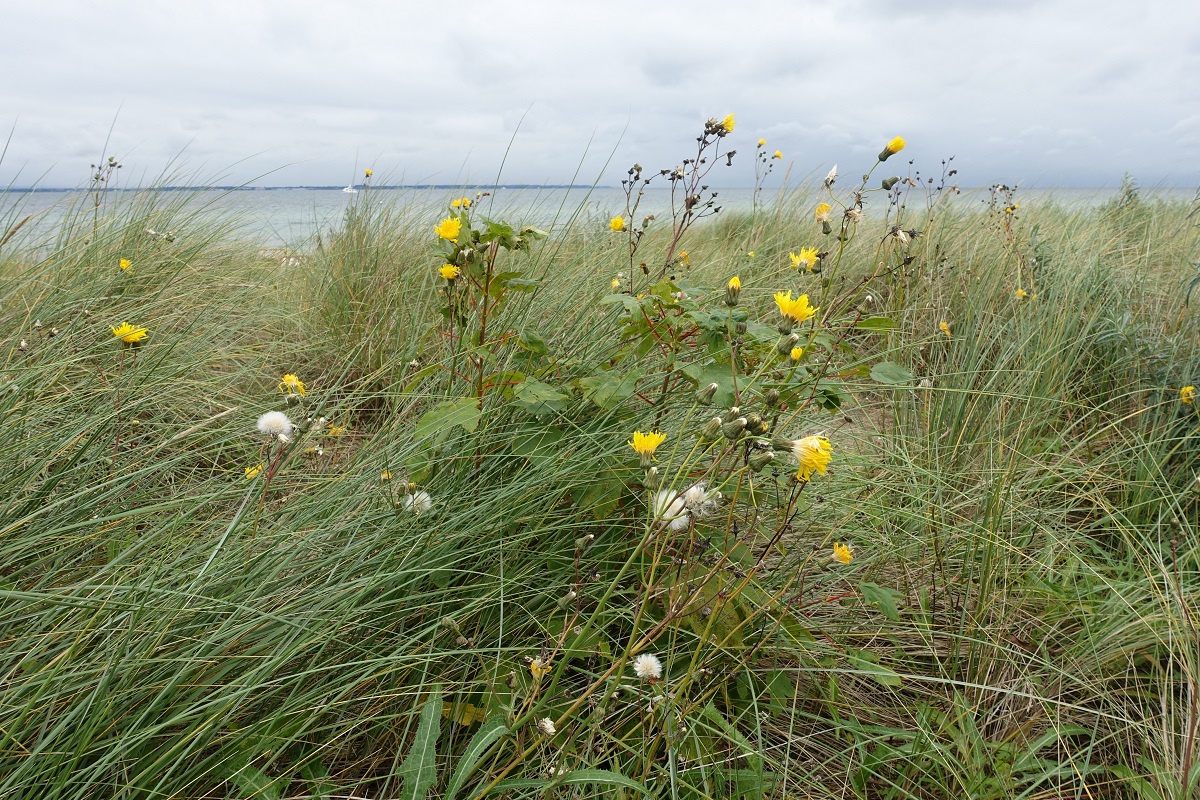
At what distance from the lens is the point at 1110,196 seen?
7.00 m

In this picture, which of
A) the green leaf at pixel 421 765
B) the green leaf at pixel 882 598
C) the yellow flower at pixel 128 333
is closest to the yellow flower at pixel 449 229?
the yellow flower at pixel 128 333

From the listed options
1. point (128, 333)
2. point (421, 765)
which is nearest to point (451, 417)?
point (421, 765)

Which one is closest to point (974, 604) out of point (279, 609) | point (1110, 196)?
point (279, 609)

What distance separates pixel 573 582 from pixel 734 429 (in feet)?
1.86

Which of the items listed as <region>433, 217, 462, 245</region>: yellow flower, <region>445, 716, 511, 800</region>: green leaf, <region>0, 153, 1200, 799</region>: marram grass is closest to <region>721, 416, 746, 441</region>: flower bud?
<region>0, 153, 1200, 799</region>: marram grass

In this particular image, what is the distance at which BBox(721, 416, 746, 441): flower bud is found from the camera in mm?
805

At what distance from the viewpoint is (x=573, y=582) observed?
125 centimetres

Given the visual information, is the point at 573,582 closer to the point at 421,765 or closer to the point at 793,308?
the point at 421,765

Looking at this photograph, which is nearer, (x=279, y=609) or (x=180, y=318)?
(x=279, y=609)

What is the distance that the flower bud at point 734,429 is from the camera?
2.64ft

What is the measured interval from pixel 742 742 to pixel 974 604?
0.73 m

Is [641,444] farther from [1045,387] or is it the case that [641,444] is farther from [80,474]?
[1045,387]

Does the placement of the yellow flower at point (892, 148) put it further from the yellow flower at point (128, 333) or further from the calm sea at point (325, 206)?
the yellow flower at point (128, 333)

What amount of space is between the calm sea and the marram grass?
49 cm
